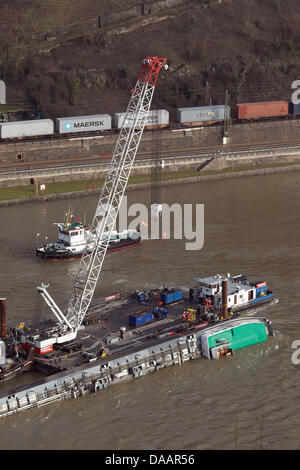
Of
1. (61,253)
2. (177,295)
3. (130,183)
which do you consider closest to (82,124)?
(130,183)

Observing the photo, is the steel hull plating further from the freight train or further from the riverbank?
the freight train

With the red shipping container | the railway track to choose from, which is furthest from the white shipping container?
the red shipping container

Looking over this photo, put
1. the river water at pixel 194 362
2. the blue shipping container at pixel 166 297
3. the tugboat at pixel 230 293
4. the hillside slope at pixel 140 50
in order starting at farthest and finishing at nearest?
the hillside slope at pixel 140 50 → the blue shipping container at pixel 166 297 → the tugboat at pixel 230 293 → the river water at pixel 194 362

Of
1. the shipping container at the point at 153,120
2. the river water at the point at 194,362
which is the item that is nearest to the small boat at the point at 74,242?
the river water at the point at 194,362

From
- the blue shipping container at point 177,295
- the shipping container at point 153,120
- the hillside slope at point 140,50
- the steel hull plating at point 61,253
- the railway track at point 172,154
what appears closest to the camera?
the blue shipping container at point 177,295

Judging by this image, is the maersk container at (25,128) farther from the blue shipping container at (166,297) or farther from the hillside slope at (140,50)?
the blue shipping container at (166,297)

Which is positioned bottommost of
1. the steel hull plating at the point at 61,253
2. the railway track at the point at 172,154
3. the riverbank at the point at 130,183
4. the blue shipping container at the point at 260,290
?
the blue shipping container at the point at 260,290

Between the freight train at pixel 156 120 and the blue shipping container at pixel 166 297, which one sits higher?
the freight train at pixel 156 120
